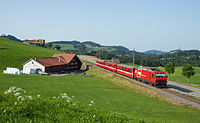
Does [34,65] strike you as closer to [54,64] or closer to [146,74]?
[54,64]

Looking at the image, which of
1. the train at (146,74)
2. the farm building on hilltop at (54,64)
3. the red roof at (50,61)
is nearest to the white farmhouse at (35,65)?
the farm building on hilltop at (54,64)

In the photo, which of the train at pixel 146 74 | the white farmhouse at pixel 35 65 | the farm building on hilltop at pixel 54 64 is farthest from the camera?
the farm building on hilltop at pixel 54 64

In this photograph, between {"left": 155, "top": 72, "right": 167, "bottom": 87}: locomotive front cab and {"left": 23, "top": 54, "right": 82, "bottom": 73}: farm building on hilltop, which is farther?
{"left": 23, "top": 54, "right": 82, "bottom": 73}: farm building on hilltop

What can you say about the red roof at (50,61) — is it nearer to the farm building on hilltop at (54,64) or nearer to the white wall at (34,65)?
the farm building on hilltop at (54,64)

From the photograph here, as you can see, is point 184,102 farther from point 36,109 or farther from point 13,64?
point 13,64

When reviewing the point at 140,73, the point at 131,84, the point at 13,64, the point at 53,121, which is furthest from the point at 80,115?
the point at 13,64

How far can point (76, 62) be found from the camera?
2889 inches

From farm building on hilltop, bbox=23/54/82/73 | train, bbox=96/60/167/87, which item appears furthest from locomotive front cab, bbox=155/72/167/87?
farm building on hilltop, bbox=23/54/82/73

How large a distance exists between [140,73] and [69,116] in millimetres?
36087

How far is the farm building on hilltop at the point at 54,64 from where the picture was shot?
57.1m

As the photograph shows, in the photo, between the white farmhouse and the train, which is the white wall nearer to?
the white farmhouse

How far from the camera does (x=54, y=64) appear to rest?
6188cm

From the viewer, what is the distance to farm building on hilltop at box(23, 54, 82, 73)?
57.1 metres

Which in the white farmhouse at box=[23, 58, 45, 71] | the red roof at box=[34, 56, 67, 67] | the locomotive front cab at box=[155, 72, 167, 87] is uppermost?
the red roof at box=[34, 56, 67, 67]
